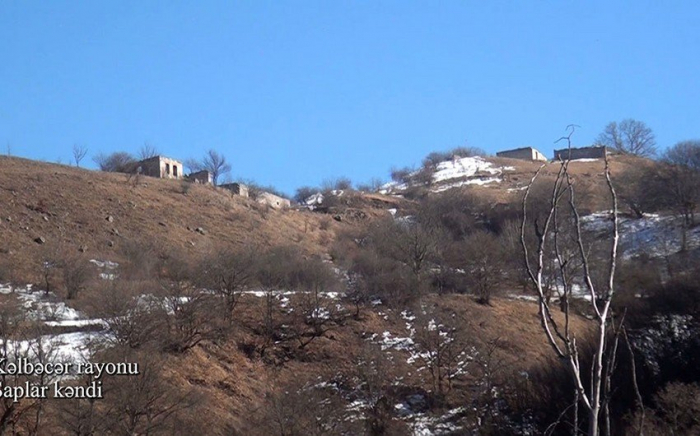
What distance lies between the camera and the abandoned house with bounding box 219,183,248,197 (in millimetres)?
78438

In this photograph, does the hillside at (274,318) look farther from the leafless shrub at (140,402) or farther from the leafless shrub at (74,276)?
the leafless shrub at (74,276)

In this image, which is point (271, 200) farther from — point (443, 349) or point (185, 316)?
point (443, 349)

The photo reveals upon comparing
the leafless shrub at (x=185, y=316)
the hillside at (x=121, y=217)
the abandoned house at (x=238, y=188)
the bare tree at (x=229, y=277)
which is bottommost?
the leafless shrub at (x=185, y=316)

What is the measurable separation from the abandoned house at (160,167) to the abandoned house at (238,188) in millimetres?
5014

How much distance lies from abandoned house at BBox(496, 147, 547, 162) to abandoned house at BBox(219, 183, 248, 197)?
161 feet

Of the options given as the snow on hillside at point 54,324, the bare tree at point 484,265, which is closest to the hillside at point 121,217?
the snow on hillside at point 54,324

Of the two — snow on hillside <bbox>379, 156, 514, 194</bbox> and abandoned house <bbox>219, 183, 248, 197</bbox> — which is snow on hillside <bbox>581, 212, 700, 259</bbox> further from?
snow on hillside <bbox>379, 156, 514, 194</bbox>

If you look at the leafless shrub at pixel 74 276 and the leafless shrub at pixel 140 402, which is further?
the leafless shrub at pixel 74 276

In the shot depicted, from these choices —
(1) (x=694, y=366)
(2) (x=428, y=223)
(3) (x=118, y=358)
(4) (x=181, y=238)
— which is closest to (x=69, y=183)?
(4) (x=181, y=238)

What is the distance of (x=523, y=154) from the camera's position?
117m

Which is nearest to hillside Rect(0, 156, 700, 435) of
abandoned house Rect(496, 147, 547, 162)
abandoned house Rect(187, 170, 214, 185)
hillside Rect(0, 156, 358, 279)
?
Answer: hillside Rect(0, 156, 358, 279)

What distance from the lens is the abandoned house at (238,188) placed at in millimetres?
78438

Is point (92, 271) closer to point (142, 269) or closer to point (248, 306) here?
point (142, 269)

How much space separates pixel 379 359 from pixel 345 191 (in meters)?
57.8
